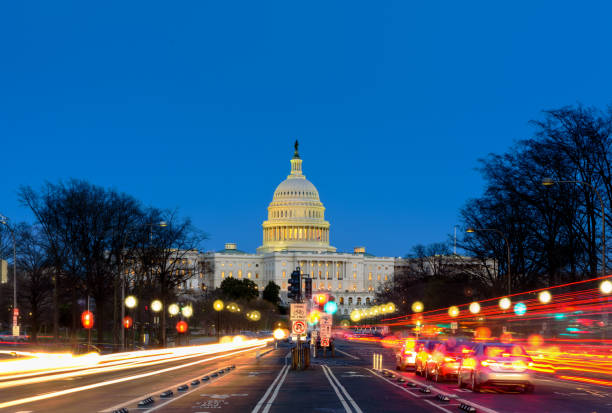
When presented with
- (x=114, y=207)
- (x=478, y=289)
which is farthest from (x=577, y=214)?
(x=114, y=207)

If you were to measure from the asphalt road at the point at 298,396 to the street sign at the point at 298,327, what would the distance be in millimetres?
4010

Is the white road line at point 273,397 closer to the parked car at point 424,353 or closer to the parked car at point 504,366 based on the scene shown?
the parked car at point 424,353

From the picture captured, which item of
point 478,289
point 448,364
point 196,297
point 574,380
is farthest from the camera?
point 196,297

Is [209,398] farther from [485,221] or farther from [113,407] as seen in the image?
[485,221]

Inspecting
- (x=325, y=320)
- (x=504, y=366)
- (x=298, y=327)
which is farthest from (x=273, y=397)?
(x=325, y=320)

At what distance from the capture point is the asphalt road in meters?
21.4

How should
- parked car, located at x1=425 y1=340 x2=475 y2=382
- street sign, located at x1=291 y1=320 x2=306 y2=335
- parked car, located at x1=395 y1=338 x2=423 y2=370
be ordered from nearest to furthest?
parked car, located at x1=425 y1=340 x2=475 y2=382, street sign, located at x1=291 y1=320 x2=306 y2=335, parked car, located at x1=395 y1=338 x2=423 y2=370

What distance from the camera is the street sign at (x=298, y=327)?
39906mm

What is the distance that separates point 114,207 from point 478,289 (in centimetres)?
3902

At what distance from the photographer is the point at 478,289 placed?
288 ft

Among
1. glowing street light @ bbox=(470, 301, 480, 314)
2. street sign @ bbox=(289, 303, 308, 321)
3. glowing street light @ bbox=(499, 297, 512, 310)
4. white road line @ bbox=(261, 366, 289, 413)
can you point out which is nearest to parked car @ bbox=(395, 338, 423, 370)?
street sign @ bbox=(289, 303, 308, 321)

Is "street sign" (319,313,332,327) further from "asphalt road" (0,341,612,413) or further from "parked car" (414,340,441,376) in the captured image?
"asphalt road" (0,341,612,413)

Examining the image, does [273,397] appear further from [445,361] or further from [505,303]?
[505,303]

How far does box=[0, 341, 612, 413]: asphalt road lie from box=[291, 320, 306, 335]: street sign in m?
4.01
